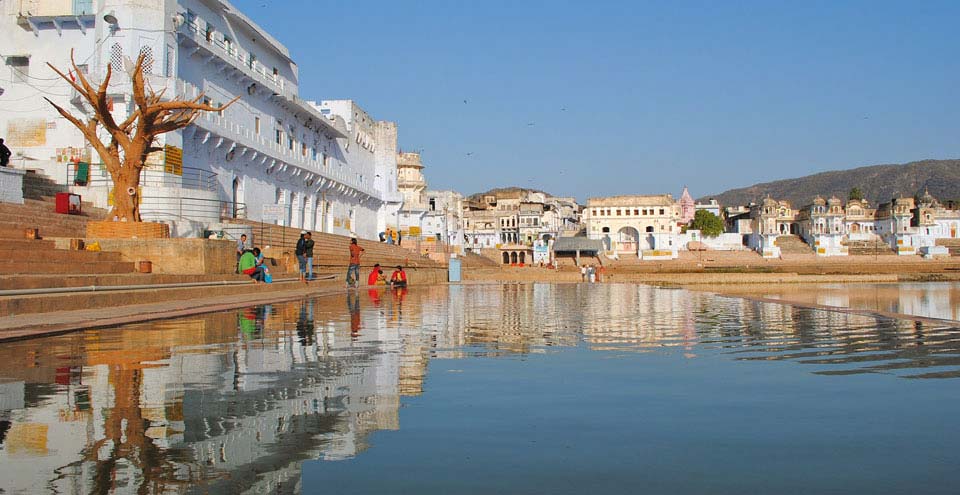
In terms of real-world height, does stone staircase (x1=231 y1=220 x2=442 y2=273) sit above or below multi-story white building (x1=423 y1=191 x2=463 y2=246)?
below

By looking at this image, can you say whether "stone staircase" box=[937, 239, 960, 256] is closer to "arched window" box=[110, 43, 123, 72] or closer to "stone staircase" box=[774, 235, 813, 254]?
"stone staircase" box=[774, 235, 813, 254]

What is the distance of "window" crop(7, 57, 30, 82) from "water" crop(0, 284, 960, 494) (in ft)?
90.8

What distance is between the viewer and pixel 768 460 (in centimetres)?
372

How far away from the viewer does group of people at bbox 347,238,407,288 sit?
79.1ft

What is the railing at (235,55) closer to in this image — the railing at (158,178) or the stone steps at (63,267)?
the railing at (158,178)

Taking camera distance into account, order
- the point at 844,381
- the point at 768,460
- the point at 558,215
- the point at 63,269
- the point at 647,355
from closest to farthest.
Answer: the point at 768,460 < the point at 844,381 < the point at 647,355 < the point at 63,269 < the point at 558,215

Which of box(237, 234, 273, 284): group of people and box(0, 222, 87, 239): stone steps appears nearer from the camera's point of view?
box(0, 222, 87, 239): stone steps

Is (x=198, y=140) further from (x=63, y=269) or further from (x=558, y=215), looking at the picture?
(x=558, y=215)

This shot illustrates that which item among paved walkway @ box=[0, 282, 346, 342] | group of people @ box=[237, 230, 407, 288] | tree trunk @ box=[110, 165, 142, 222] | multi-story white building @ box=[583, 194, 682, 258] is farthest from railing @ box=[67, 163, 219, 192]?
multi-story white building @ box=[583, 194, 682, 258]

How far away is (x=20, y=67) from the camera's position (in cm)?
3219

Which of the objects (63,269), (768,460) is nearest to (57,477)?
(768,460)

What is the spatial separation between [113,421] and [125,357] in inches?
119

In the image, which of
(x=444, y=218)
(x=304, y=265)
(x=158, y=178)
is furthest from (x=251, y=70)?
(x=444, y=218)

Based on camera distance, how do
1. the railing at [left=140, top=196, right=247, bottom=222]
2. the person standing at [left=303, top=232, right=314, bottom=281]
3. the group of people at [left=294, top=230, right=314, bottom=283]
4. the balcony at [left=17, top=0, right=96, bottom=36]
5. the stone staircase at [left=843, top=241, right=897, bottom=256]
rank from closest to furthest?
the group of people at [left=294, top=230, right=314, bottom=283], the person standing at [left=303, top=232, right=314, bottom=281], the railing at [left=140, top=196, right=247, bottom=222], the balcony at [left=17, top=0, right=96, bottom=36], the stone staircase at [left=843, top=241, right=897, bottom=256]
